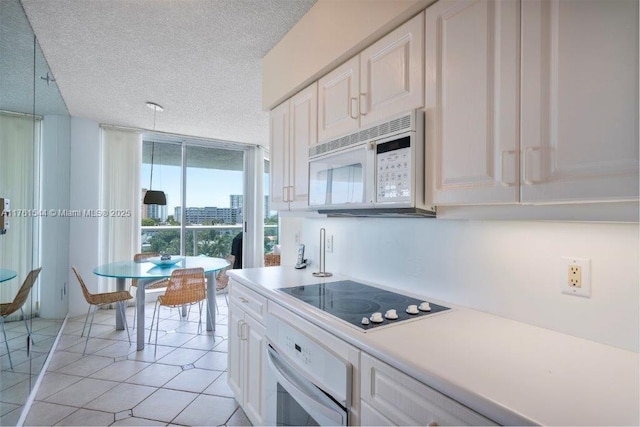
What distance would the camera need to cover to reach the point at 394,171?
1280 millimetres

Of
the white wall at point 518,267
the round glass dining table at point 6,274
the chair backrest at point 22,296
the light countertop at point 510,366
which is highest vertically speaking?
the white wall at point 518,267

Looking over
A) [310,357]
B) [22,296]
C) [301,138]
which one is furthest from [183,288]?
[310,357]

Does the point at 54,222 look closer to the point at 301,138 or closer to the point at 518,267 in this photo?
the point at 301,138

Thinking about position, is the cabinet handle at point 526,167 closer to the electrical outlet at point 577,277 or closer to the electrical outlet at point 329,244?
the electrical outlet at point 577,277

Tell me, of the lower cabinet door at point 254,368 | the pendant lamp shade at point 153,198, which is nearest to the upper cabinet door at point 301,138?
the lower cabinet door at point 254,368

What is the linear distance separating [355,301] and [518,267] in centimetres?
67

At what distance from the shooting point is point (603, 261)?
0.98 m

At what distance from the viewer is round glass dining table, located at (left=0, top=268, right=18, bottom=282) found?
5.59 ft

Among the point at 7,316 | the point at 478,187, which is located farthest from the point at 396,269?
the point at 7,316

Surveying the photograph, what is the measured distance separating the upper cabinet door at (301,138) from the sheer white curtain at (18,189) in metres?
1.57

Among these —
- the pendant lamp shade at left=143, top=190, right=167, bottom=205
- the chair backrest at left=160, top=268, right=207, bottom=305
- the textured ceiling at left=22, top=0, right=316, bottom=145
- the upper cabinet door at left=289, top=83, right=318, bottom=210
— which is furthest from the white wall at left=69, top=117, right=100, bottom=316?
→ the upper cabinet door at left=289, top=83, right=318, bottom=210

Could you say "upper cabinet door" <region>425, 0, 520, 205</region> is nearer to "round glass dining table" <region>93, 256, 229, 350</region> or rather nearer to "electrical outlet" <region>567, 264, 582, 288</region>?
"electrical outlet" <region>567, 264, 582, 288</region>

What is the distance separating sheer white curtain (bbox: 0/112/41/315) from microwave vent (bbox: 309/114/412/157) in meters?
1.70

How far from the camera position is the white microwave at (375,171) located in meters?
1.22
